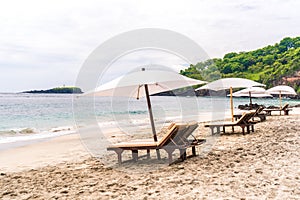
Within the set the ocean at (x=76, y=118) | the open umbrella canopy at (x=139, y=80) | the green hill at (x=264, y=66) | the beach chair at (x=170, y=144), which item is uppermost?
the green hill at (x=264, y=66)

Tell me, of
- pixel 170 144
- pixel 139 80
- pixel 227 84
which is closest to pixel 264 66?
pixel 227 84

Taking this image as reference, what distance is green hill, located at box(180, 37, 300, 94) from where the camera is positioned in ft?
247

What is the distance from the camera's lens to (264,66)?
303 ft

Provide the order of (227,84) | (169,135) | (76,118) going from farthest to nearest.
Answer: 1. (76,118)
2. (227,84)
3. (169,135)

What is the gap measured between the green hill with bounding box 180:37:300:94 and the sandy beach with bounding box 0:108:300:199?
5711 cm

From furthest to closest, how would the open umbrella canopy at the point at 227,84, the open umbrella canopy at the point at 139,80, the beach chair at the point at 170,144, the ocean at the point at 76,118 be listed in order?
the ocean at the point at 76,118, the open umbrella canopy at the point at 227,84, the beach chair at the point at 170,144, the open umbrella canopy at the point at 139,80

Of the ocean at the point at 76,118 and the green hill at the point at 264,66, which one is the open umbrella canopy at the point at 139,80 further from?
the green hill at the point at 264,66

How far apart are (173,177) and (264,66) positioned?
94645 millimetres

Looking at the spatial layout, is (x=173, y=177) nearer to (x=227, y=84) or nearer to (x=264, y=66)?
(x=227, y=84)

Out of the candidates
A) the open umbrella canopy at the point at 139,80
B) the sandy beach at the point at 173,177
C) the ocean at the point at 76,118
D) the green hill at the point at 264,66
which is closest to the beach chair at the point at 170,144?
the sandy beach at the point at 173,177

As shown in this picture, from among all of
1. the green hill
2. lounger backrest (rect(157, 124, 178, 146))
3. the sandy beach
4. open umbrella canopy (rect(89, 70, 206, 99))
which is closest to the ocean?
open umbrella canopy (rect(89, 70, 206, 99))

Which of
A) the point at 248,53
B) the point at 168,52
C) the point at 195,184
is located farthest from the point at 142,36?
the point at 248,53

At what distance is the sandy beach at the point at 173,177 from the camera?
4395 mm

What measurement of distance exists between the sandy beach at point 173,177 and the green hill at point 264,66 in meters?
57.1
